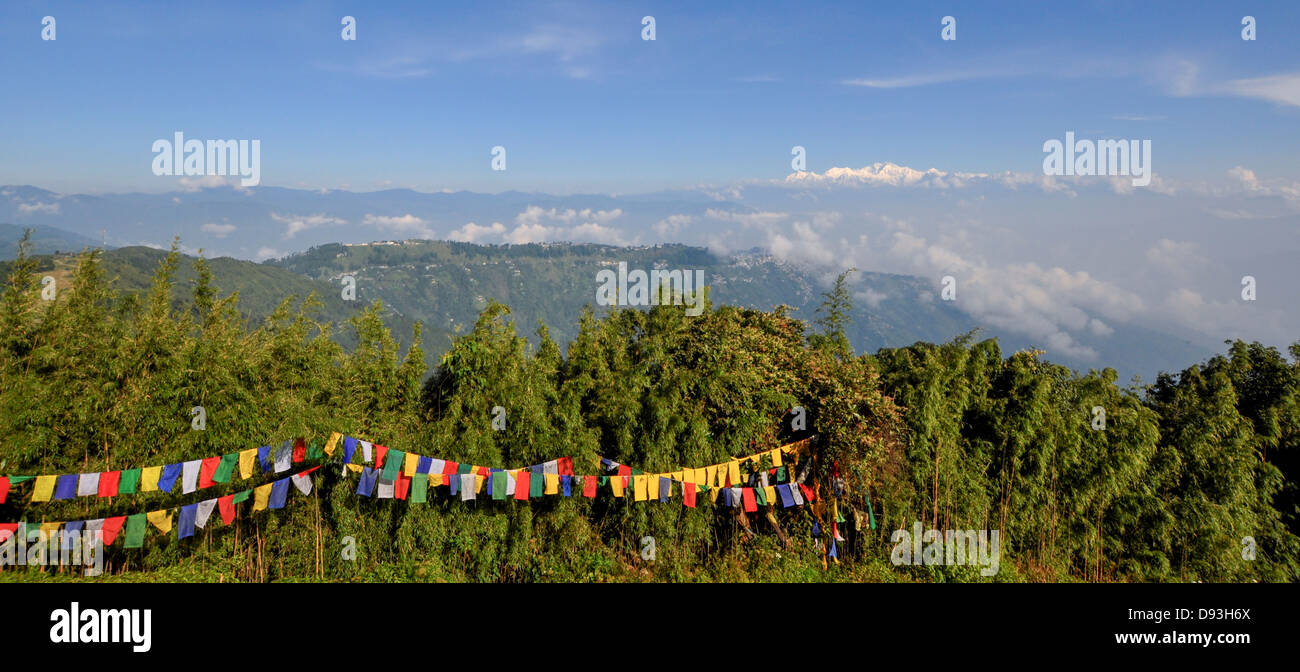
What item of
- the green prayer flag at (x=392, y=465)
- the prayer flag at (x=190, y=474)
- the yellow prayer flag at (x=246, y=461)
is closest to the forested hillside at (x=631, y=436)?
the yellow prayer flag at (x=246, y=461)

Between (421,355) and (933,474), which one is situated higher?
(421,355)

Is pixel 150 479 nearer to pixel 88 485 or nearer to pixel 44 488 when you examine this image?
pixel 88 485

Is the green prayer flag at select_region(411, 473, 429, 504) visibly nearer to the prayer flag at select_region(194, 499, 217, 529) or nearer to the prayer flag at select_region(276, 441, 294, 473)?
the prayer flag at select_region(276, 441, 294, 473)

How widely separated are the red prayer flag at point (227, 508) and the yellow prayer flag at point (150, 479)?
2.21 ft

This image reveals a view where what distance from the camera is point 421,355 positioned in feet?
29.2

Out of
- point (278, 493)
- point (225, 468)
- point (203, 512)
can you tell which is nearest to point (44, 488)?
point (203, 512)

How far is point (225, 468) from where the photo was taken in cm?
735

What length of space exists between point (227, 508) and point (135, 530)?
921 millimetres

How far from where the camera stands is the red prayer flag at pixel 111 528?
23.0 feet

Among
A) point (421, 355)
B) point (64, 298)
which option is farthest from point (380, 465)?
point (64, 298)

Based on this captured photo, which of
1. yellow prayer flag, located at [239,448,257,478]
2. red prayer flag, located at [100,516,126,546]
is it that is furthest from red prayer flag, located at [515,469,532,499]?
red prayer flag, located at [100,516,126,546]

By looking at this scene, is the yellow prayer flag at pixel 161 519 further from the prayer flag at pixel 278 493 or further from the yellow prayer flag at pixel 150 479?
the prayer flag at pixel 278 493
